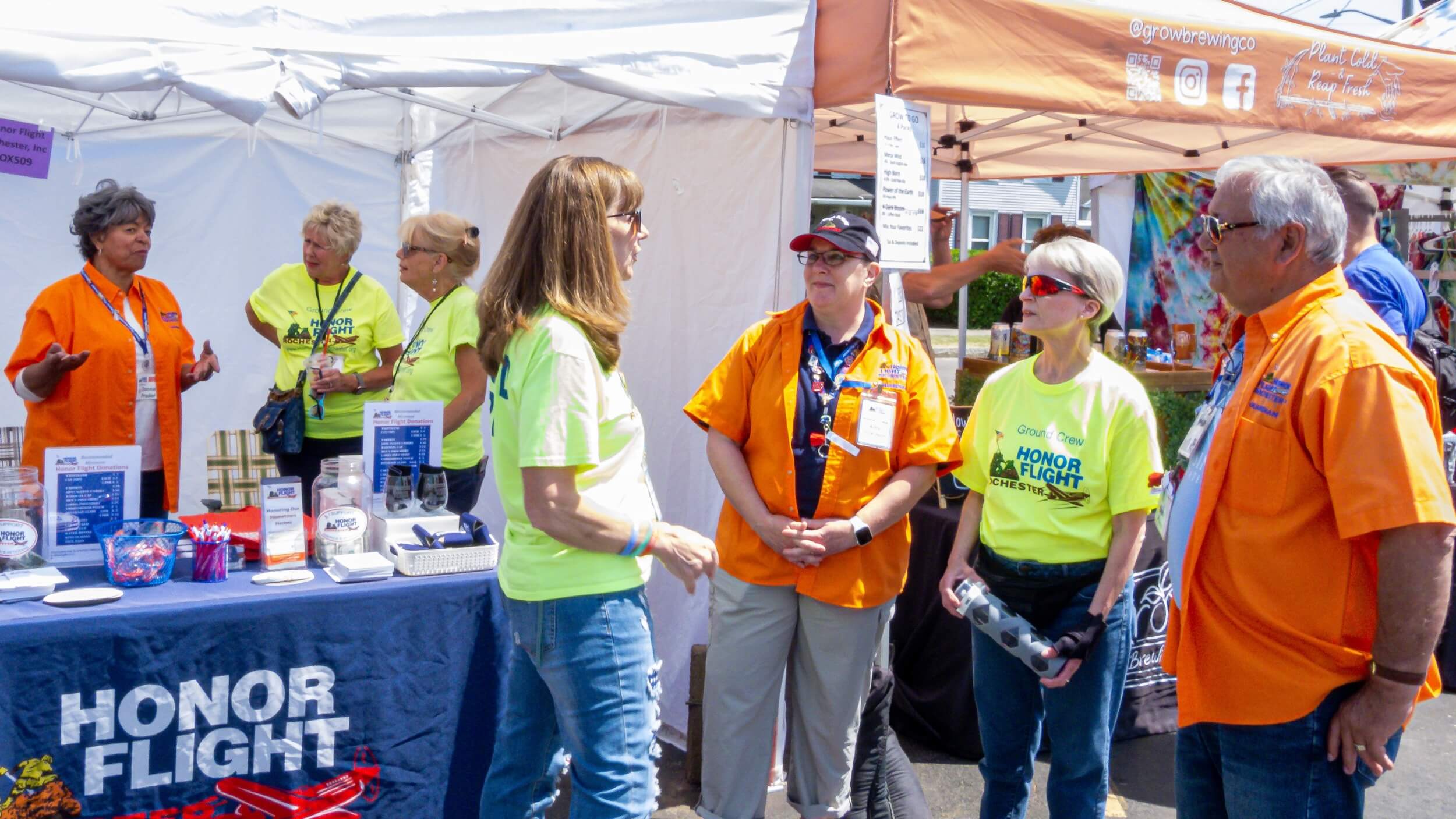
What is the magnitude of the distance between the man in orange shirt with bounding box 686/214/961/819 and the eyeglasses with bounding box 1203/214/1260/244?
2.90ft

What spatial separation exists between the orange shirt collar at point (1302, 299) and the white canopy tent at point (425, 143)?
1.55 meters

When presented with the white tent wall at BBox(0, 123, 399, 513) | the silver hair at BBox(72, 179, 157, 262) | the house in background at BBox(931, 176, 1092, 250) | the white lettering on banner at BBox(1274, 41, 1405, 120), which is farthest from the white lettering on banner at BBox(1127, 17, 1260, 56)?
the house in background at BBox(931, 176, 1092, 250)

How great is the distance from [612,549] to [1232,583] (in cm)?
101

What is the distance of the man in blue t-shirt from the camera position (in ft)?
11.3

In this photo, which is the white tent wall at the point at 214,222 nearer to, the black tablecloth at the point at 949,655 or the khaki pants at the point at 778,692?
the black tablecloth at the point at 949,655

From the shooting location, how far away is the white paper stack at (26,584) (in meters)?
2.08

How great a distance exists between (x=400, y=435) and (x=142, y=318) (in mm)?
1406

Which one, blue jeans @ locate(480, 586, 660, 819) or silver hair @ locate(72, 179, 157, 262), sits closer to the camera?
blue jeans @ locate(480, 586, 660, 819)

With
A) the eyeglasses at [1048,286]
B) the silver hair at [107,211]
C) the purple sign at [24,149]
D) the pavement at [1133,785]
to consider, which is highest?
the purple sign at [24,149]

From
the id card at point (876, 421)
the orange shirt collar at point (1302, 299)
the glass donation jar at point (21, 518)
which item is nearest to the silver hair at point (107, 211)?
the glass donation jar at point (21, 518)

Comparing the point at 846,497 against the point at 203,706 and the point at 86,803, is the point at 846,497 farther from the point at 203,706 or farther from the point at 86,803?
the point at 86,803

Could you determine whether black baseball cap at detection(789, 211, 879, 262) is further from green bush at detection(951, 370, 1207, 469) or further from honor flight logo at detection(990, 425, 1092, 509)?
green bush at detection(951, 370, 1207, 469)

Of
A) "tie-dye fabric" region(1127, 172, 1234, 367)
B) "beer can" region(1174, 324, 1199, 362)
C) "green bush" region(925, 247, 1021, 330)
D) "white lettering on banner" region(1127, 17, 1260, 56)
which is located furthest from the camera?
"green bush" region(925, 247, 1021, 330)

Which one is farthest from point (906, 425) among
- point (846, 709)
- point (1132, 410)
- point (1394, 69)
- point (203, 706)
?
point (1394, 69)
